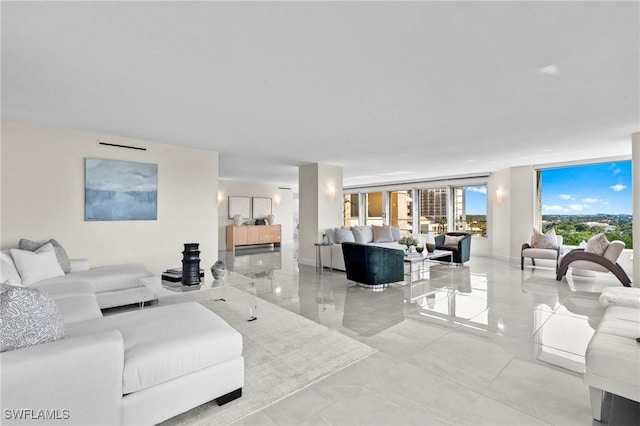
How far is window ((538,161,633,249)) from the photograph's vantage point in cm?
644

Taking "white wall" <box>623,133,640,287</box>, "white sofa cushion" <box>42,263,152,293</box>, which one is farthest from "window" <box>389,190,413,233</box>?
"white sofa cushion" <box>42,263,152,293</box>

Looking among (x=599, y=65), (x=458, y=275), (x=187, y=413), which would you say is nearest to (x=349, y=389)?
(x=187, y=413)

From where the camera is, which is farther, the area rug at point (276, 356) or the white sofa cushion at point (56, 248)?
the white sofa cushion at point (56, 248)

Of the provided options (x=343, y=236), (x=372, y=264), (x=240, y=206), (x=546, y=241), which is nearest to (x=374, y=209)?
(x=240, y=206)

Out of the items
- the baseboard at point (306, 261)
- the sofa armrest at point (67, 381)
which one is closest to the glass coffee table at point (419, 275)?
the baseboard at point (306, 261)

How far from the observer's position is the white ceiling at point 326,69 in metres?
1.77

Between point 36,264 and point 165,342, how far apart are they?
2.85m

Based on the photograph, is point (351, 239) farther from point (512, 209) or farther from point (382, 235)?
point (512, 209)

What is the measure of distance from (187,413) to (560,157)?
7936 mm

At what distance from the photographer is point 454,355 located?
2582mm

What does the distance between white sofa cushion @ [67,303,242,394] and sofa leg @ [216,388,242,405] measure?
0.24 meters

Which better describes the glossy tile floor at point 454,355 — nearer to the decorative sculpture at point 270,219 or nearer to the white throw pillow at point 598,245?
the white throw pillow at point 598,245

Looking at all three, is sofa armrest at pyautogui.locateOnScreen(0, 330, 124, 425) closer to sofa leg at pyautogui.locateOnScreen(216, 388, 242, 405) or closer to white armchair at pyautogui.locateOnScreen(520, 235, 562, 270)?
sofa leg at pyautogui.locateOnScreen(216, 388, 242, 405)

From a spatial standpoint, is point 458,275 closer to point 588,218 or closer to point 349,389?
point 588,218
